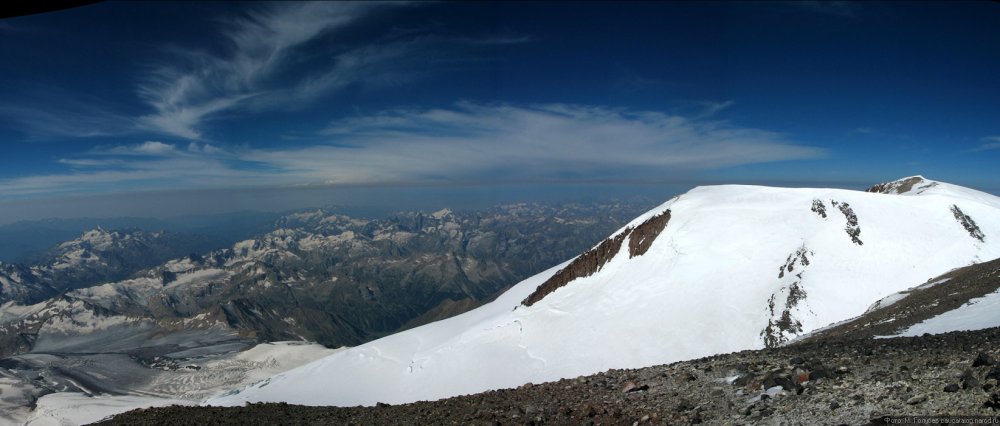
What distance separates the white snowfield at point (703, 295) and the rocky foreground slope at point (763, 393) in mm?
21703

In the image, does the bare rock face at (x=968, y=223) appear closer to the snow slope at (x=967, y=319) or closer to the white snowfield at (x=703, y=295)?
the white snowfield at (x=703, y=295)

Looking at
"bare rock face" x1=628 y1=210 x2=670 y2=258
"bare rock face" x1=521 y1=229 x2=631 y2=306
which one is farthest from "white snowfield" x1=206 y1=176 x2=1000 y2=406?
"bare rock face" x1=521 y1=229 x2=631 y2=306

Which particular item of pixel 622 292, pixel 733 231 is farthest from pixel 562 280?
pixel 733 231

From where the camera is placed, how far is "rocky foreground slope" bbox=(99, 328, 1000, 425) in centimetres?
693

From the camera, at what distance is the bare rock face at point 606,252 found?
162 ft

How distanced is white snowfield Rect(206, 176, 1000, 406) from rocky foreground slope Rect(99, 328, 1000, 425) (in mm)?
21703

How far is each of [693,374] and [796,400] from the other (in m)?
3.09

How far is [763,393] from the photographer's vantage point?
8.59m

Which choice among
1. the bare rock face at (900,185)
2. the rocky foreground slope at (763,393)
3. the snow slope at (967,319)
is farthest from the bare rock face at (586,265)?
the rocky foreground slope at (763,393)

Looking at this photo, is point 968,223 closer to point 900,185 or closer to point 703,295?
point 900,185

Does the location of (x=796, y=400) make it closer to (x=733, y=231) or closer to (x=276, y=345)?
(x=733, y=231)

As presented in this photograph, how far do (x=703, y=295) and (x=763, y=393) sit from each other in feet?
103

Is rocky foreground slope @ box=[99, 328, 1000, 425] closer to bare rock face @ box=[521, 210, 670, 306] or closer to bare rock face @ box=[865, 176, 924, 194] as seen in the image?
bare rock face @ box=[521, 210, 670, 306]

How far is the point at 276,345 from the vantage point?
199000 millimetres
